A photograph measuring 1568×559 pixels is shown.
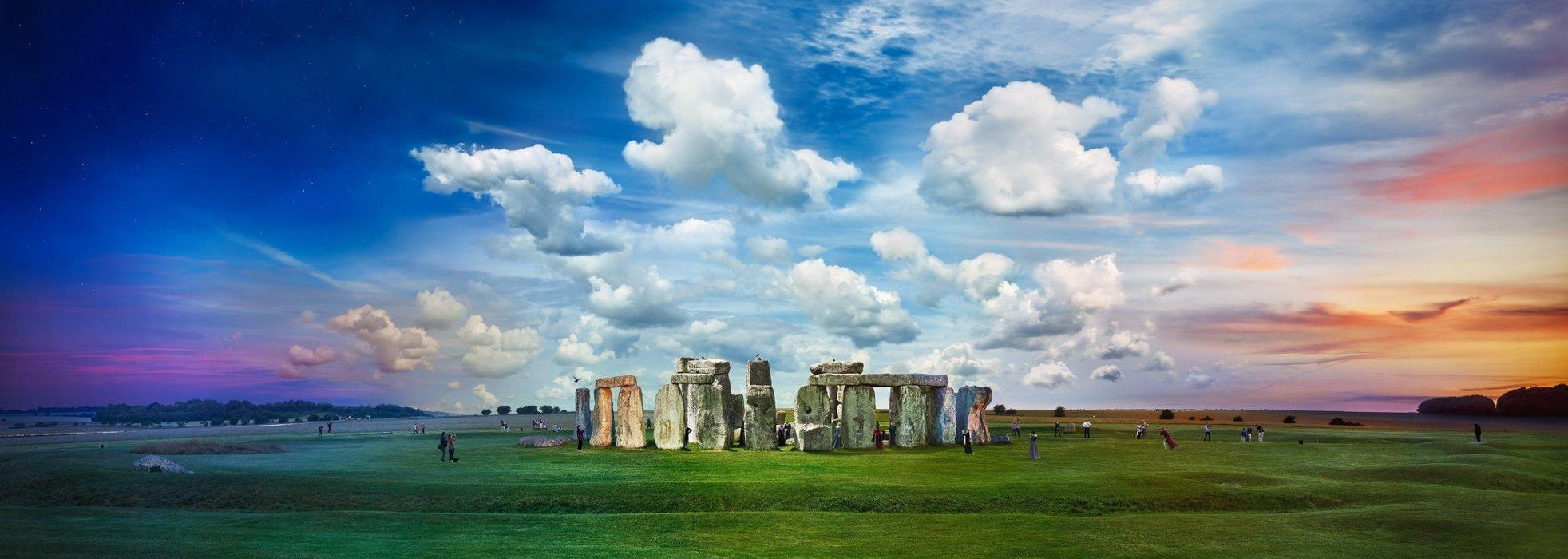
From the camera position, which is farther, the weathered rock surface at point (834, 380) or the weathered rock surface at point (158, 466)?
the weathered rock surface at point (834, 380)

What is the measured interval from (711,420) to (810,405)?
15.6 feet

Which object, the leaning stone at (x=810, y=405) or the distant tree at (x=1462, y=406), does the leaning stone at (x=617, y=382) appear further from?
the distant tree at (x=1462, y=406)

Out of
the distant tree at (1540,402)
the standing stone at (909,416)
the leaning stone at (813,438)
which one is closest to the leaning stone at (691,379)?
the leaning stone at (813,438)

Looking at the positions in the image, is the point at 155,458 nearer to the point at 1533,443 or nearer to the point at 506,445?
the point at 506,445

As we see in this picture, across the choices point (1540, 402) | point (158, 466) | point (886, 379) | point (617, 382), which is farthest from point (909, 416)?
point (1540, 402)

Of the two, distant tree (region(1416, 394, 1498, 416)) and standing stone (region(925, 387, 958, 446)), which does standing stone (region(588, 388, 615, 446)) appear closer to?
standing stone (region(925, 387, 958, 446))

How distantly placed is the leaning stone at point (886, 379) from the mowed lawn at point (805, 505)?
441cm

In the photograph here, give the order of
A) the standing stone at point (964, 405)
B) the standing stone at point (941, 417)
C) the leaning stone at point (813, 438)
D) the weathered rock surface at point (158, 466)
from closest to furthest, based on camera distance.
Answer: the weathered rock surface at point (158, 466), the leaning stone at point (813, 438), the standing stone at point (941, 417), the standing stone at point (964, 405)

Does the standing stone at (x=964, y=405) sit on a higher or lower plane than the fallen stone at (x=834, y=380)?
lower

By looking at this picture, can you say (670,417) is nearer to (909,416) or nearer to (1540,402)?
(909,416)

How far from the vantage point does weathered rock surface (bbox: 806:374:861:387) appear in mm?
44125

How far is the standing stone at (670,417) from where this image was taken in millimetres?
43312

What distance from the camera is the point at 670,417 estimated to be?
43531 millimetres

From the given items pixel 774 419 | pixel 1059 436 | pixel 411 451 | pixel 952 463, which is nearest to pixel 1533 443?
pixel 1059 436
